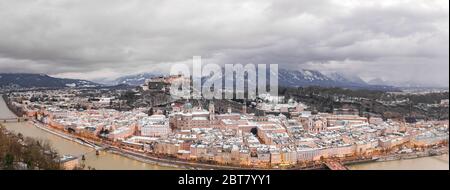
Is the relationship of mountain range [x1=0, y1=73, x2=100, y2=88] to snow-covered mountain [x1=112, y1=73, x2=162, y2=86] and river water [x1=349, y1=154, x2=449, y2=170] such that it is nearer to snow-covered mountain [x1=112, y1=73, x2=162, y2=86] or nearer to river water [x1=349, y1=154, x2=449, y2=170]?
snow-covered mountain [x1=112, y1=73, x2=162, y2=86]

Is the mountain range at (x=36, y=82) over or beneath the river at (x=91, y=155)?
over

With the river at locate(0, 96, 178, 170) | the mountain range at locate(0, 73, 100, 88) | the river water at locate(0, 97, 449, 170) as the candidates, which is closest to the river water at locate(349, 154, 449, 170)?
the river water at locate(0, 97, 449, 170)

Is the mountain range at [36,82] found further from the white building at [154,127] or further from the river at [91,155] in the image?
the white building at [154,127]

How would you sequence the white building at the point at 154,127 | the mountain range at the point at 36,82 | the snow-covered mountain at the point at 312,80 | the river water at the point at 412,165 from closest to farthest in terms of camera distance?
A: the river water at the point at 412,165 → the white building at the point at 154,127 → the mountain range at the point at 36,82 → the snow-covered mountain at the point at 312,80

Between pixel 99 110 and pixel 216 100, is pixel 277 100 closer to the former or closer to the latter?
pixel 216 100

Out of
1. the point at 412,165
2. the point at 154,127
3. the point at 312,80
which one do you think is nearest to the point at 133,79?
the point at 154,127

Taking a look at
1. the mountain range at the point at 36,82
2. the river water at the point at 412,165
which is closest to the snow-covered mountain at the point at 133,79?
the mountain range at the point at 36,82

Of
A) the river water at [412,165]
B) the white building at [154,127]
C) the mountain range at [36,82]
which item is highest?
the mountain range at [36,82]

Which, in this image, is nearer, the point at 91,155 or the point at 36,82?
the point at 91,155

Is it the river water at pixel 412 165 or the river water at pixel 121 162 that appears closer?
the river water at pixel 121 162

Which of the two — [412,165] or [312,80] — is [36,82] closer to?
[412,165]

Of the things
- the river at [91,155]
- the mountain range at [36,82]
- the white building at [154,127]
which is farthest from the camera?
the mountain range at [36,82]

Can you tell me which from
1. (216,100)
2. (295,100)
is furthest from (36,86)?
(295,100)
